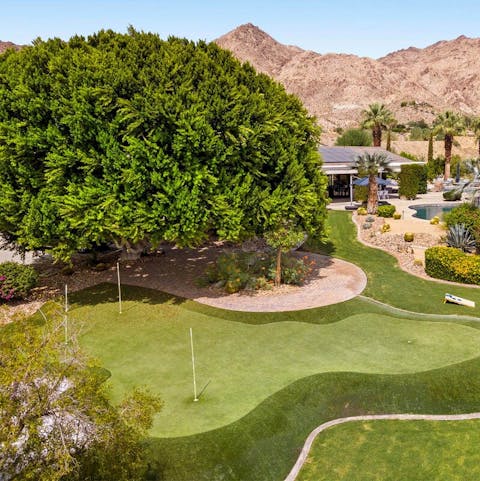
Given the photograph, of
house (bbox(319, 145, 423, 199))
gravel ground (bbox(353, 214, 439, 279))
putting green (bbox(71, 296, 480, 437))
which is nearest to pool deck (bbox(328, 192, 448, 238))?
gravel ground (bbox(353, 214, 439, 279))

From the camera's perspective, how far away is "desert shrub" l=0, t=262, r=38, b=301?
955 inches

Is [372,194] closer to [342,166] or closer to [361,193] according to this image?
[361,193]

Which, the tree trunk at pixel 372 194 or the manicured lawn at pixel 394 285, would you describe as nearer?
the manicured lawn at pixel 394 285

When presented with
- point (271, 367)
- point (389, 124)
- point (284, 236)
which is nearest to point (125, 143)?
point (284, 236)

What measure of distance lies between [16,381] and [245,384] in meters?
9.84

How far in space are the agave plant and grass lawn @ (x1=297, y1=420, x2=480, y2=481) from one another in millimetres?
19189

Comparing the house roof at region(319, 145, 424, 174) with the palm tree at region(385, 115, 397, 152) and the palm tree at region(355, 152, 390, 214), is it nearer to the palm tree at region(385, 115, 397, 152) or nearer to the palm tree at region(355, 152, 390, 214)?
the palm tree at region(355, 152, 390, 214)

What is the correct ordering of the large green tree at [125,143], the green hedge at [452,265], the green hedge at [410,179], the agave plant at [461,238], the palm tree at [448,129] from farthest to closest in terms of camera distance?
1. the palm tree at [448,129]
2. the green hedge at [410,179]
3. the agave plant at [461,238]
4. the green hedge at [452,265]
5. the large green tree at [125,143]

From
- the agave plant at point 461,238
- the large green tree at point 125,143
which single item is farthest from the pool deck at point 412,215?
the large green tree at point 125,143

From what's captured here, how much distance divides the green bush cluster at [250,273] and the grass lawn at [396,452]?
12.9 metres

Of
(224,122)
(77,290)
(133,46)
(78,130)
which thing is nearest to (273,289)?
(224,122)

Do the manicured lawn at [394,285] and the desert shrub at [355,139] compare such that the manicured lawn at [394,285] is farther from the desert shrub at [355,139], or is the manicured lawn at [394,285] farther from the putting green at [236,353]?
the desert shrub at [355,139]

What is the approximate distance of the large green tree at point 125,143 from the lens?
70.9 feet

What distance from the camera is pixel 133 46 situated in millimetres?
23109
